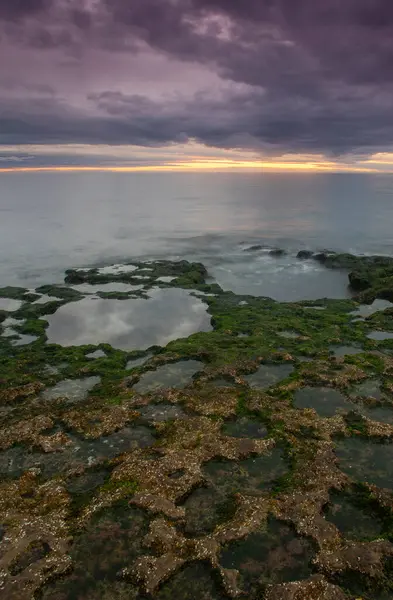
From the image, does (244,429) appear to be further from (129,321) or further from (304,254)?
(304,254)

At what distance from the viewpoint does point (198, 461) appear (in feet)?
85.5

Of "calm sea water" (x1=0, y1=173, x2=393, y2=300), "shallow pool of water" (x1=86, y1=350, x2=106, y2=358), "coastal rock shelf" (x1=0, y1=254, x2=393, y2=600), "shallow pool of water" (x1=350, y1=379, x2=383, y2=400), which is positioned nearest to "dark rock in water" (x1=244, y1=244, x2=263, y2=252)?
"calm sea water" (x1=0, y1=173, x2=393, y2=300)

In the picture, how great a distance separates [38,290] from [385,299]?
185ft

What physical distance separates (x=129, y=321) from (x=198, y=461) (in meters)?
31.3

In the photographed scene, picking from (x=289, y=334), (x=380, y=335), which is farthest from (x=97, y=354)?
(x=380, y=335)

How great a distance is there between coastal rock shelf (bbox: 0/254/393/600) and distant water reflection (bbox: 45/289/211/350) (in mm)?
442

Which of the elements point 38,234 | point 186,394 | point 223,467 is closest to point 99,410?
point 186,394

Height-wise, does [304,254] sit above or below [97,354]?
below

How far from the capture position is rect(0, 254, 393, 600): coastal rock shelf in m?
18.7

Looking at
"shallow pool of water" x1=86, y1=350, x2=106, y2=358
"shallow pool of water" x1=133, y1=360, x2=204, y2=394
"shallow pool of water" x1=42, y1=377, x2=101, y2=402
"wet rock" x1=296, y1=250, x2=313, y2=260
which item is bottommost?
"wet rock" x1=296, y1=250, x2=313, y2=260

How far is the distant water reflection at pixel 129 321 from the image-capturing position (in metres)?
49.3

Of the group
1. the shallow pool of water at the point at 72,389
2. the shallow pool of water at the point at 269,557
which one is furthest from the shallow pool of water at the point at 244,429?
the shallow pool of water at the point at 72,389

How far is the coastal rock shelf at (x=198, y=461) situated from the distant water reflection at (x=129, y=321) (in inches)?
17.4

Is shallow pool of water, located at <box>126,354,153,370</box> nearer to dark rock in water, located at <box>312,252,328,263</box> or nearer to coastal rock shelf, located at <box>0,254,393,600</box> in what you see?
coastal rock shelf, located at <box>0,254,393,600</box>
